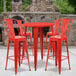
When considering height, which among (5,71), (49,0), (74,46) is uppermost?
(49,0)

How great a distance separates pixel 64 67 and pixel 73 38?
3.76 metres

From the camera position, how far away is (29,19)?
806 cm

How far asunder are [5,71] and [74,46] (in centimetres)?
445

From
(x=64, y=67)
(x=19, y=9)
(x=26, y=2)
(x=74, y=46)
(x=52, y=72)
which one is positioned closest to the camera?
(x=52, y=72)

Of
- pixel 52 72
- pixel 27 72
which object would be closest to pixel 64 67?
pixel 52 72

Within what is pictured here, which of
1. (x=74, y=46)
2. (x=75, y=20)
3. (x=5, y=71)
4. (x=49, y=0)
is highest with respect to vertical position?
(x=49, y=0)

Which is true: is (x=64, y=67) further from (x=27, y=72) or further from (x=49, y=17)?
(x=49, y=17)

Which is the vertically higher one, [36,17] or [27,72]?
[36,17]

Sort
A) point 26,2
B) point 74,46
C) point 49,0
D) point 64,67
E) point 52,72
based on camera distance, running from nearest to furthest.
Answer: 1. point 52,72
2. point 64,67
3. point 74,46
4. point 49,0
5. point 26,2

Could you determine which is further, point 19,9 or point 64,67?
point 19,9

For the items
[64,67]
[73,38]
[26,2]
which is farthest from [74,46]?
[26,2]

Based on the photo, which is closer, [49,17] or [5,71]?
[5,71]

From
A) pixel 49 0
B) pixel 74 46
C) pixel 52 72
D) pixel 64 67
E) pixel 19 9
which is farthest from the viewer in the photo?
pixel 19 9

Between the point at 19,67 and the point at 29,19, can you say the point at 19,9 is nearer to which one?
the point at 29,19
